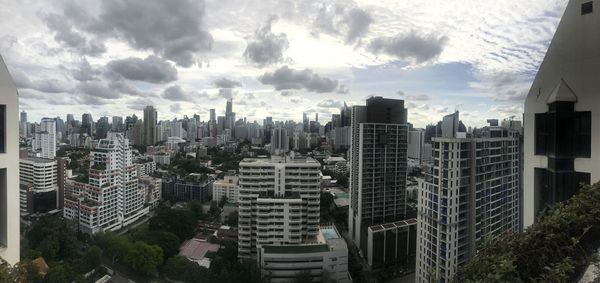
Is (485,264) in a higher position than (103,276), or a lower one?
higher

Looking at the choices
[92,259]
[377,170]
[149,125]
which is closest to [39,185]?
[92,259]

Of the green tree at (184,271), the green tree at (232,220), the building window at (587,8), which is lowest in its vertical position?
the green tree at (232,220)

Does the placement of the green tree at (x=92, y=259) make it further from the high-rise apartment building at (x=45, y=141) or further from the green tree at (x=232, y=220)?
the high-rise apartment building at (x=45, y=141)

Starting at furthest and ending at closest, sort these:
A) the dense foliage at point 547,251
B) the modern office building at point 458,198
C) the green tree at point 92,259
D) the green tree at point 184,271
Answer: the green tree at point 92,259, the green tree at point 184,271, the modern office building at point 458,198, the dense foliage at point 547,251

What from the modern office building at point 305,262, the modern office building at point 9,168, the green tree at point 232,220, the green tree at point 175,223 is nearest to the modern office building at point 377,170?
the modern office building at point 305,262

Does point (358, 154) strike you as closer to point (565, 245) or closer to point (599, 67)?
point (599, 67)

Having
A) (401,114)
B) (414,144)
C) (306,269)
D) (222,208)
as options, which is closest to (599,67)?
(306,269)

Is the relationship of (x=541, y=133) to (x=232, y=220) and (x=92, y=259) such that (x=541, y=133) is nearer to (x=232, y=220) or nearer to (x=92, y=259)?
(x=92, y=259)
